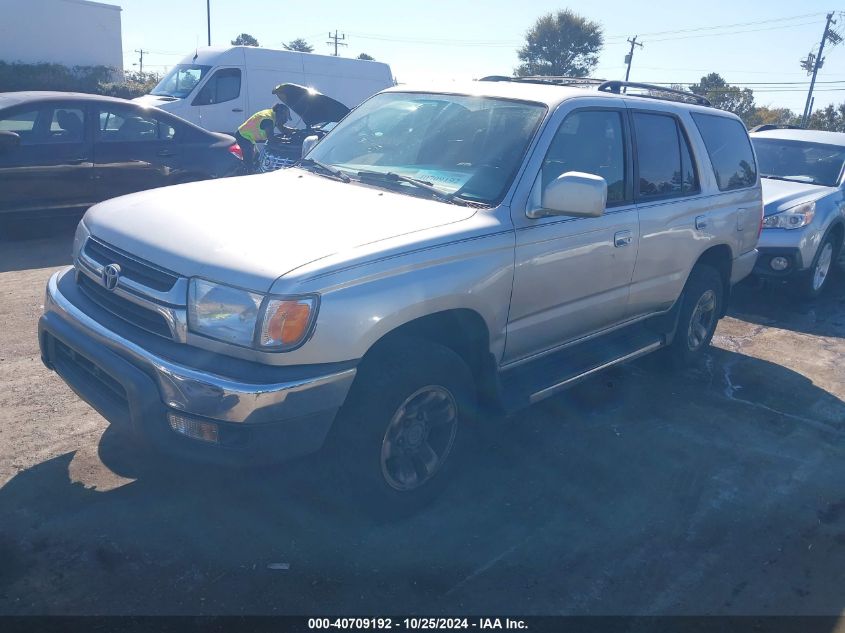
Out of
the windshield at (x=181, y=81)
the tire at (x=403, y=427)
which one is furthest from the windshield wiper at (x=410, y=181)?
the windshield at (x=181, y=81)

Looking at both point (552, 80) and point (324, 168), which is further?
point (552, 80)

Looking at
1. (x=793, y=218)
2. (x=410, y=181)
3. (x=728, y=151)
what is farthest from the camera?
(x=793, y=218)

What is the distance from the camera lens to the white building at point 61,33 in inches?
1251

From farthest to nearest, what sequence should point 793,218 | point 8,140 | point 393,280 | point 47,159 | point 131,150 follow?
1. point 131,150
2. point 47,159
3. point 793,218
4. point 8,140
5. point 393,280

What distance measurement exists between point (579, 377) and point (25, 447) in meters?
3.03

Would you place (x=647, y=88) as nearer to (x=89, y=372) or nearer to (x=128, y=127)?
(x=89, y=372)

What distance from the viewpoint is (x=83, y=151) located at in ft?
28.0

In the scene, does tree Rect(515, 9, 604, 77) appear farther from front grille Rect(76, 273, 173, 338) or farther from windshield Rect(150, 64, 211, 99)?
front grille Rect(76, 273, 173, 338)

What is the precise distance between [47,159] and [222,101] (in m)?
8.41

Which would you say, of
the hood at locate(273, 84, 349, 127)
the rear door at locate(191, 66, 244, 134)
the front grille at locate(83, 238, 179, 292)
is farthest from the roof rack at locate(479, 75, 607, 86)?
the rear door at locate(191, 66, 244, 134)

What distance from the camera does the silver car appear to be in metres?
7.99

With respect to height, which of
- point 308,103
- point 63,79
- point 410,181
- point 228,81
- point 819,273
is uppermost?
point 228,81

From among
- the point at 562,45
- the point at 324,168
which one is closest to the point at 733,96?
the point at 562,45

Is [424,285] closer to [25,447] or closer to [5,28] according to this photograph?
[25,447]
